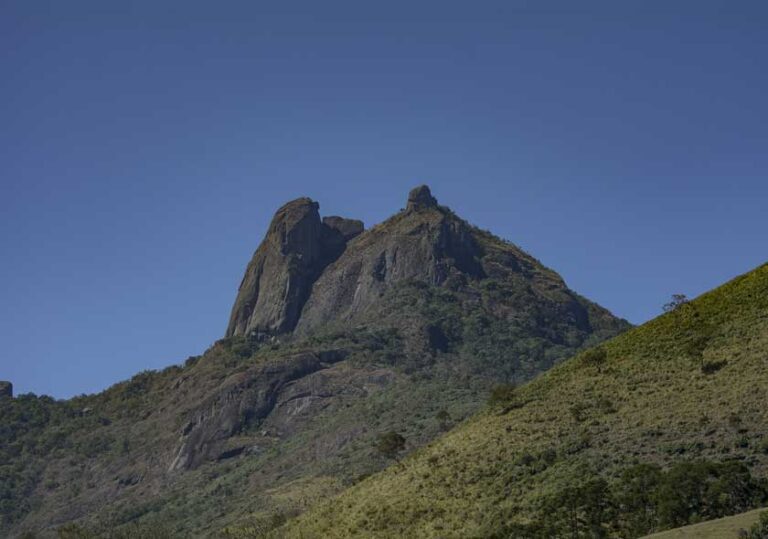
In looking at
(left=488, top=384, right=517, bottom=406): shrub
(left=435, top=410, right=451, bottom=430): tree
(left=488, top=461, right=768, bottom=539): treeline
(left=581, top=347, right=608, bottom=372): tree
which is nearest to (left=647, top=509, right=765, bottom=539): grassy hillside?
(left=488, top=461, right=768, bottom=539): treeline

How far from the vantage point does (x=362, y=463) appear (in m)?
161

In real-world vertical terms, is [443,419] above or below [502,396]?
above

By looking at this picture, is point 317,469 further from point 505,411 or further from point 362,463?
point 505,411

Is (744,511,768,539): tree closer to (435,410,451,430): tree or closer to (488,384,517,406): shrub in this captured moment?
(488,384,517,406): shrub

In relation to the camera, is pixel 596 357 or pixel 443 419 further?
pixel 443 419

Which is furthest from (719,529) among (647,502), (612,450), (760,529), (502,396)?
(502,396)

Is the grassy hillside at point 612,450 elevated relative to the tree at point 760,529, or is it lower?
elevated

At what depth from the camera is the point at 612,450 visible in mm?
78625

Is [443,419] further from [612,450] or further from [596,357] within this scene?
[612,450]

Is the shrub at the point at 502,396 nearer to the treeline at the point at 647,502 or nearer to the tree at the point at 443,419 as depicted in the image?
the treeline at the point at 647,502

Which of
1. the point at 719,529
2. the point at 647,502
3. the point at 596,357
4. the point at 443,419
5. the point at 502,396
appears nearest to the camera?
the point at 719,529

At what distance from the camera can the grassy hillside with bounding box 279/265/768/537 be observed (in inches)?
2566

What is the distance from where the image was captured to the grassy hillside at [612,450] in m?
65.2

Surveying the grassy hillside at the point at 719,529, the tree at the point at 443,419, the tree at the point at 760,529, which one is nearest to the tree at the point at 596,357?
the grassy hillside at the point at 719,529
